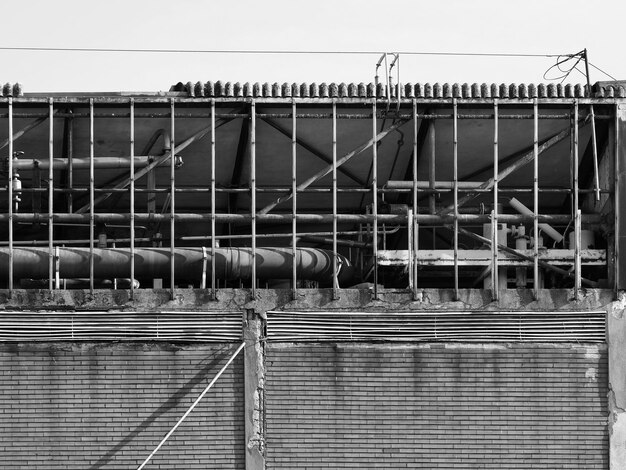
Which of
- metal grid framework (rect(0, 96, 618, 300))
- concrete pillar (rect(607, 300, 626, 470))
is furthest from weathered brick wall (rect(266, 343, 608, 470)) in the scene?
metal grid framework (rect(0, 96, 618, 300))

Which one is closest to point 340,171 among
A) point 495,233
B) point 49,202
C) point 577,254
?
point 495,233

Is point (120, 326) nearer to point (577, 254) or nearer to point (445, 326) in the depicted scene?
point (445, 326)

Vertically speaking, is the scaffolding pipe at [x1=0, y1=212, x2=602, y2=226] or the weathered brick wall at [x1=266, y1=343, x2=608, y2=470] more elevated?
the scaffolding pipe at [x1=0, y1=212, x2=602, y2=226]

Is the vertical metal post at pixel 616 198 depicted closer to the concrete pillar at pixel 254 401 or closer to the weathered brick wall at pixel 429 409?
the weathered brick wall at pixel 429 409

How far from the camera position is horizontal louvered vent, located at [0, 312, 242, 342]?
17172 mm

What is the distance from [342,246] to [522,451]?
5735 mm

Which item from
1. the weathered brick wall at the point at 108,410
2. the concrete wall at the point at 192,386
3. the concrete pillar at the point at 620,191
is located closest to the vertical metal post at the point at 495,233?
the concrete wall at the point at 192,386

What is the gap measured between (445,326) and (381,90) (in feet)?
13.4

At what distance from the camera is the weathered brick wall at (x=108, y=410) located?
55.8ft

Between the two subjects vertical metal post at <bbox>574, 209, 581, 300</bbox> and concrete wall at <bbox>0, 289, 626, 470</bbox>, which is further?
vertical metal post at <bbox>574, 209, 581, 300</bbox>

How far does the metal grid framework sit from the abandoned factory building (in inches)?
2.2

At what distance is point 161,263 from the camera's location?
18078 mm

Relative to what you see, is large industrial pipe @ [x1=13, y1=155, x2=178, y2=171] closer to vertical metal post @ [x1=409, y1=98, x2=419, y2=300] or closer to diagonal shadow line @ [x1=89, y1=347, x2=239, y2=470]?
diagonal shadow line @ [x1=89, y1=347, x2=239, y2=470]

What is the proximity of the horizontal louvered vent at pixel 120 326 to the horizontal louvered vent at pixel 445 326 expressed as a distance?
2.86 ft
